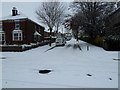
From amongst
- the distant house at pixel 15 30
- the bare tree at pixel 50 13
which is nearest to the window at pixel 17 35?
the distant house at pixel 15 30

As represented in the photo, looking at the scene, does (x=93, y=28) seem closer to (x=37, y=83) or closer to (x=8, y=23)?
(x=8, y=23)

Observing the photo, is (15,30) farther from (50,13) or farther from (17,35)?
(50,13)

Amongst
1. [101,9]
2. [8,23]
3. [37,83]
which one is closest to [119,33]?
[101,9]

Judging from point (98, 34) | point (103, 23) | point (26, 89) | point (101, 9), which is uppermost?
point (101, 9)

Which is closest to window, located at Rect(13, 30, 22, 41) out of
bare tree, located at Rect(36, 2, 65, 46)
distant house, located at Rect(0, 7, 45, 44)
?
distant house, located at Rect(0, 7, 45, 44)

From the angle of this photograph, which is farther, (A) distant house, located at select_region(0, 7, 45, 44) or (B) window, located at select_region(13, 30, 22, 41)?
(B) window, located at select_region(13, 30, 22, 41)

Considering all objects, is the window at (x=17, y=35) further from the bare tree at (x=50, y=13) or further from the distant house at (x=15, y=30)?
the bare tree at (x=50, y=13)

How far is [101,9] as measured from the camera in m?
33.2

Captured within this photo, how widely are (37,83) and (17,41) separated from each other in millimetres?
27464

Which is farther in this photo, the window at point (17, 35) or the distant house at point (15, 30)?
the window at point (17, 35)

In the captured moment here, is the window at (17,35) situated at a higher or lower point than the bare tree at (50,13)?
lower

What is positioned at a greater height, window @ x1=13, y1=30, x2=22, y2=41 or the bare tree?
the bare tree

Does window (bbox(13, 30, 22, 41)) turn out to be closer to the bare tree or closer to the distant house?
the distant house

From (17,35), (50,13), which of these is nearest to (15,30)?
(17,35)
